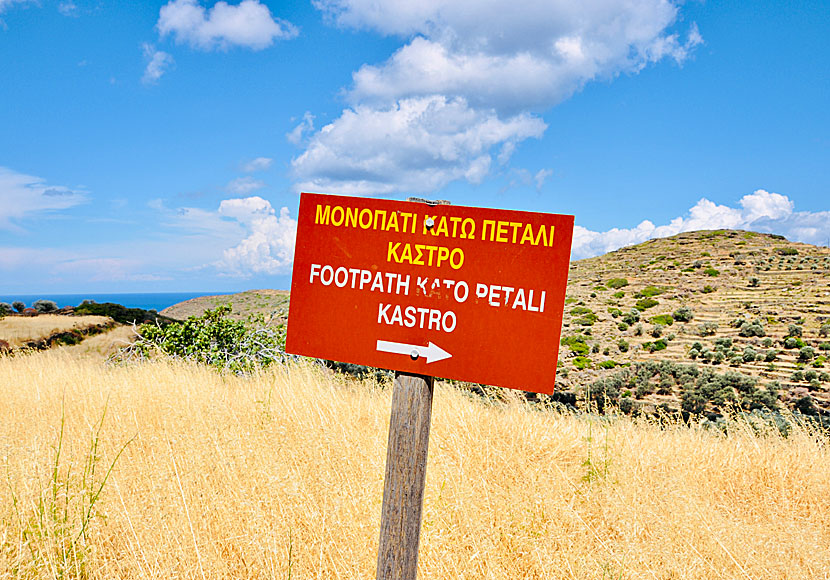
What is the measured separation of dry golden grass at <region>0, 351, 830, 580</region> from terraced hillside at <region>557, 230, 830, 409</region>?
8413 millimetres

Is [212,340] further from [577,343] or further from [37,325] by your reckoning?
[577,343]

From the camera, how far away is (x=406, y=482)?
2.29 metres

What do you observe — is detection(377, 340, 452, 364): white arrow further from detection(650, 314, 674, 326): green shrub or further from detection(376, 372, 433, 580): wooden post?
detection(650, 314, 674, 326): green shrub

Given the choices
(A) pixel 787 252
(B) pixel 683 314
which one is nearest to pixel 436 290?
(B) pixel 683 314

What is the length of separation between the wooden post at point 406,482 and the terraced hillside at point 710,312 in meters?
12.2

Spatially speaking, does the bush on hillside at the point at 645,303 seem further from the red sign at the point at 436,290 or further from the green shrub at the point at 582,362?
the red sign at the point at 436,290

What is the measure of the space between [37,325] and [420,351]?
12786 mm

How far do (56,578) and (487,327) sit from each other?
2.54 m

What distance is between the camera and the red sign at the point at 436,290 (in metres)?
2.12

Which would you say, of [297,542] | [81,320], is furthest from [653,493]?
[81,320]

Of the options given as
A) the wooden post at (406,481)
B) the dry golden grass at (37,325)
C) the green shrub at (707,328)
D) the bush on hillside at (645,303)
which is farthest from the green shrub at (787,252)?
the wooden post at (406,481)

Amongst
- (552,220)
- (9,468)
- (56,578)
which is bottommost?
(56,578)

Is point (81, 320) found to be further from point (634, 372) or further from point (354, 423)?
point (634, 372)

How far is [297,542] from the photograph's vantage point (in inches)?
127
